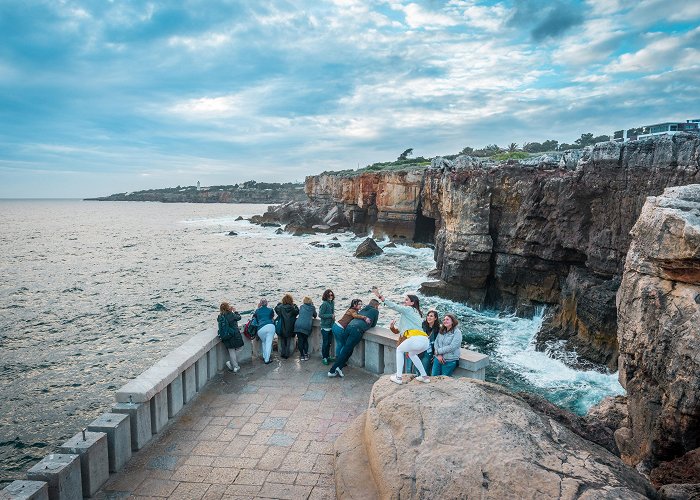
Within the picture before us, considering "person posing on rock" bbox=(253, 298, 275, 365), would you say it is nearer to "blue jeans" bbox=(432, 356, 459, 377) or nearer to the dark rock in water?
"blue jeans" bbox=(432, 356, 459, 377)

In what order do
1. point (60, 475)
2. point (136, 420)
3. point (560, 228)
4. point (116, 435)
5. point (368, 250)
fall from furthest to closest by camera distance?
point (368, 250) → point (560, 228) → point (136, 420) → point (116, 435) → point (60, 475)

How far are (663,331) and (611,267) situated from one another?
40.5ft

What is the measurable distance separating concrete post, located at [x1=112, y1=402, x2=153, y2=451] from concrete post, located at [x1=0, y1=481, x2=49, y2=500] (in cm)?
144

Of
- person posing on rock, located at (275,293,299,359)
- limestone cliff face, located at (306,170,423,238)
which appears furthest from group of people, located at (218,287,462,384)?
limestone cliff face, located at (306,170,423,238)

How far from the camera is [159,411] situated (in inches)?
267

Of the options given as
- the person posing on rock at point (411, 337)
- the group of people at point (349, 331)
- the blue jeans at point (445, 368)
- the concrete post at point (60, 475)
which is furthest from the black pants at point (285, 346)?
the concrete post at point (60, 475)

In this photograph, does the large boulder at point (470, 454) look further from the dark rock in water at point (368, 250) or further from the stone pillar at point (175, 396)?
the dark rock in water at point (368, 250)

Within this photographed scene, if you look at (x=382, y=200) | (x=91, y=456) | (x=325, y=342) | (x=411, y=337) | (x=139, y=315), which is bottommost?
(x=139, y=315)

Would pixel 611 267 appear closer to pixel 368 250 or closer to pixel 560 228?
pixel 560 228

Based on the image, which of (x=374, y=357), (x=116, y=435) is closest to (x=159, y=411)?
(x=116, y=435)

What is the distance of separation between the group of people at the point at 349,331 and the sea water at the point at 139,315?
7.53 meters

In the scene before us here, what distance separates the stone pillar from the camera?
712 cm

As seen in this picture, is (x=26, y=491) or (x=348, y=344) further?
(x=348, y=344)

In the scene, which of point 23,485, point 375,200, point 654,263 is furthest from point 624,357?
point 375,200
